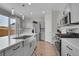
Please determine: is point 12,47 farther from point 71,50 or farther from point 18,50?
point 71,50

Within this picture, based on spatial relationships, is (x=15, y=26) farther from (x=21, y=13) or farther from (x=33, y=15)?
(x=33, y=15)

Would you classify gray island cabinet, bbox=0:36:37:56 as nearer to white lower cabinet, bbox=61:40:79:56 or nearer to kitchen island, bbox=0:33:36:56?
kitchen island, bbox=0:33:36:56

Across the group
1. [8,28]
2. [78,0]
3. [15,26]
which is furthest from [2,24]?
[78,0]

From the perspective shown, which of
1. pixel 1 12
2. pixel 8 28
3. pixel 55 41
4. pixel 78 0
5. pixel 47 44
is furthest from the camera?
pixel 55 41

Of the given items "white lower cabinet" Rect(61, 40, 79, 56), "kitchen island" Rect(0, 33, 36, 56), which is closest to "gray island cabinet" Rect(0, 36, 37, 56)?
"kitchen island" Rect(0, 33, 36, 56)

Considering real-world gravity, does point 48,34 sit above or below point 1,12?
below

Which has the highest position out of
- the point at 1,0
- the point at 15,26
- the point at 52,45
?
the point at 1,0

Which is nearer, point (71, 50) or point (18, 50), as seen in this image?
point (71, 50)

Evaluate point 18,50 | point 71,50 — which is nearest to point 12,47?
point 18,50

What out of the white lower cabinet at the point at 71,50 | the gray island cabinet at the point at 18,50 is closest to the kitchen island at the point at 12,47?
the gray island cabinet at the point at 18,50

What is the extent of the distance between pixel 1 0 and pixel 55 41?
1.78m

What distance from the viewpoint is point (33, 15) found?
1746mm

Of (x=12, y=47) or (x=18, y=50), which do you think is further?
(x=18, y=50)

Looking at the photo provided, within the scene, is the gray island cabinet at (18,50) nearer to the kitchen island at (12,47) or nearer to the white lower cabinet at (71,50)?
the kitchen island at (12,47)
